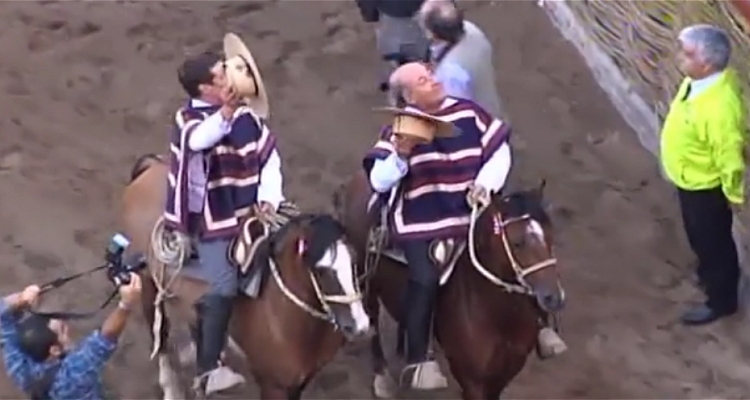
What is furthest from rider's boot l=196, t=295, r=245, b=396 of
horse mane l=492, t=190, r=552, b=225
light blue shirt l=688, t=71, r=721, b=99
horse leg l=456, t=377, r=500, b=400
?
light blue shirt l=688, t=71, r=721, b=99

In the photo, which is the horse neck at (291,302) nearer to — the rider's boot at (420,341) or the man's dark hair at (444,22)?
the rider's boot at (420,341)

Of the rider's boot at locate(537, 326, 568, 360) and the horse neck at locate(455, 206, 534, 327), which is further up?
the horse neck at locate(455, 206, 534, 327)

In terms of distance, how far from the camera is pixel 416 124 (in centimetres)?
732

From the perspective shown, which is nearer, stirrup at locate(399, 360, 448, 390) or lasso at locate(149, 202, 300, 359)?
lasso at locate(149, 202, 300, 359)

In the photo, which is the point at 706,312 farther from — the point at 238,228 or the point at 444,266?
the point at 238,228

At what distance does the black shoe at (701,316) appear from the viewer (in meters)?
9.27

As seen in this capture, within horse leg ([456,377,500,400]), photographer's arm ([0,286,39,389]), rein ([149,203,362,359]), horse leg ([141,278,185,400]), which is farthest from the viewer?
horse leg ([141,278,185,400])

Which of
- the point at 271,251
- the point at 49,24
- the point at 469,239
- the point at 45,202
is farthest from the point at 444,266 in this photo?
the point at 49,24

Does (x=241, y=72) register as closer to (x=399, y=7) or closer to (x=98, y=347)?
(x=98, y=347)

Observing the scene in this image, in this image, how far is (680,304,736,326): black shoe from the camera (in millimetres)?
9266

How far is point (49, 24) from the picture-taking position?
12055mm

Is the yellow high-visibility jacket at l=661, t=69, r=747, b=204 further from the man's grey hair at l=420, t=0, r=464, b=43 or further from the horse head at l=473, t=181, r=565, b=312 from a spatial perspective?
the horse head at l=473, t=181, r=565, b=312

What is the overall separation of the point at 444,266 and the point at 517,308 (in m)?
0.34

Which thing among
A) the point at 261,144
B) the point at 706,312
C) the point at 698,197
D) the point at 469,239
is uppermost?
the point at 261,144
